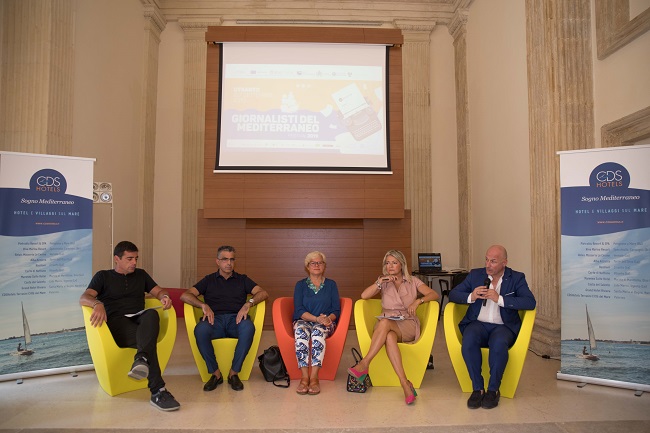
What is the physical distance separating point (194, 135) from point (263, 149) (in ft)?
7.41

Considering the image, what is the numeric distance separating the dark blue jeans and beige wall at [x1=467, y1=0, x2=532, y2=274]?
87.3 inches

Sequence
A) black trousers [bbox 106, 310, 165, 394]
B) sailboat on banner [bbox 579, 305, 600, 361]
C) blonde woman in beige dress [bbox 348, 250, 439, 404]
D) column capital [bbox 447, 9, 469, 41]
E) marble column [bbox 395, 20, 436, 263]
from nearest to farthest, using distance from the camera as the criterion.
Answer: black trousers [bbox 106, 310, 165, 394] < blonde woman in beige dress [bbox 348, 250, 439, 404] < sailboat on banner [bbox 579, 305, 600, 361] < column capital [bbox 447, 9, 469, 41] < marble column [bbox 395, 20, 436, 263]

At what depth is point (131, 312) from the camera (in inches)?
147

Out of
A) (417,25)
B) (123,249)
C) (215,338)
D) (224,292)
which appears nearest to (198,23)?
(417,25)

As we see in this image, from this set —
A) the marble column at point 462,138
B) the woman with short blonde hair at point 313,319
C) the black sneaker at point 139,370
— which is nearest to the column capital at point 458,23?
the marble column at point 462,138

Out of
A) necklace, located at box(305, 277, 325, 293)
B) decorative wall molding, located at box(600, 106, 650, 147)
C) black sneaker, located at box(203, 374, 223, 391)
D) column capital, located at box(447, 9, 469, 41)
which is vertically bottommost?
black sneaker, located at box(203, 374, 223, 391)

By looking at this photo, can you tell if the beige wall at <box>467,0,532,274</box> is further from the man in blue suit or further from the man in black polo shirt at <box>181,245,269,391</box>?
the man in black polo shirt at <box>181,245,269,391</box>

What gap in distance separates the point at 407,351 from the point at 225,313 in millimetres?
1468

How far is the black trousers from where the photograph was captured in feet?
10.7

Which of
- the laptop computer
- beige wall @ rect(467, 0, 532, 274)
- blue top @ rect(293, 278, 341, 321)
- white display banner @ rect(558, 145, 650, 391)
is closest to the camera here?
white display banner @ rect(558, 145, 650, 391)

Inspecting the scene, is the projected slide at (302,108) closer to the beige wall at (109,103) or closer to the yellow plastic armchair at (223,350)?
the beige wall at (109,103)

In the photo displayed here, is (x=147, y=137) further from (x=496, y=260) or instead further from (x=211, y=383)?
(x=496, y=260)

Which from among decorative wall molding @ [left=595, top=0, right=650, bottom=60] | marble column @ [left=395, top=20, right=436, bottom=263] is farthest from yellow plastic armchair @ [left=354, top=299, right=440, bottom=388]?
marble column @ [left=395, top=20, right=436, bottom=263]

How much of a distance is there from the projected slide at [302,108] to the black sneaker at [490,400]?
353 cm
